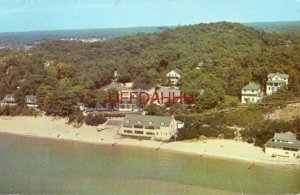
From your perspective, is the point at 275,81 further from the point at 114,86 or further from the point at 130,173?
the point at 130,173

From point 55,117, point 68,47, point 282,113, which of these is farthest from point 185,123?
point 68,47

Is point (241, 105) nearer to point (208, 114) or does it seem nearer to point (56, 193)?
point (208, 114)

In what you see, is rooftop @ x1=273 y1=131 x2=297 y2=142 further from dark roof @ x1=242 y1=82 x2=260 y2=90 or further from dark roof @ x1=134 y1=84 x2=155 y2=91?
dark roof @ x1=134 y1=84 x2=155 y2=91

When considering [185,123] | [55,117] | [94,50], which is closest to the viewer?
[185,123]

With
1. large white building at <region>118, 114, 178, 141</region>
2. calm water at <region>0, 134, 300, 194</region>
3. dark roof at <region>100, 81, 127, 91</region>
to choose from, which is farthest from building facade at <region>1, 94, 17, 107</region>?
large white building at <region>118, 114, 178, 141</region>

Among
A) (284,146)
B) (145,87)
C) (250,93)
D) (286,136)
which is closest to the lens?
(284,146)

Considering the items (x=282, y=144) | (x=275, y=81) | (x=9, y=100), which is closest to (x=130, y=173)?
(x=282, y=144)
